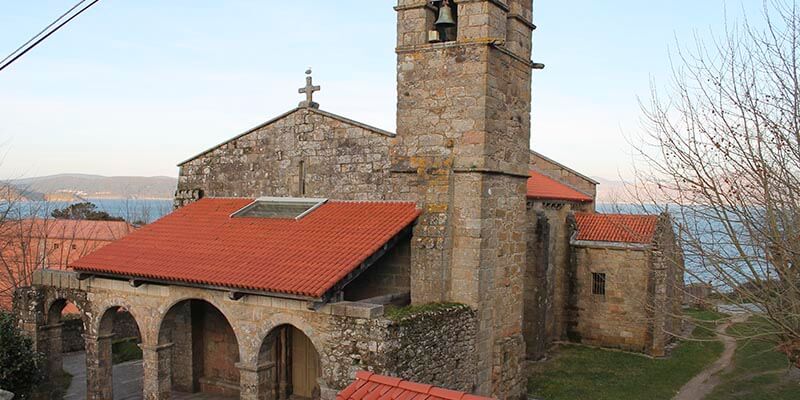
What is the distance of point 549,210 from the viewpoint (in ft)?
62.4

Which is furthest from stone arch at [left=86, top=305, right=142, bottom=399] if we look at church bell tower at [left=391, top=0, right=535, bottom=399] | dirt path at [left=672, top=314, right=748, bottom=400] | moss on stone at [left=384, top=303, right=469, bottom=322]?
dirt path at [left=672, top=314, right=748, bottom=400]

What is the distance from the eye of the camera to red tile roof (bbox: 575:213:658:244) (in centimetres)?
1877

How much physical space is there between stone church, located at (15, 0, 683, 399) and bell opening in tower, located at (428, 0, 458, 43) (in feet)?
0.09

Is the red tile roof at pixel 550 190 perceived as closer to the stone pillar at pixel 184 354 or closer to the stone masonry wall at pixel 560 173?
the stone masonry wall at pixel 560 173

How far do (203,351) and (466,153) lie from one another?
26.4 feet

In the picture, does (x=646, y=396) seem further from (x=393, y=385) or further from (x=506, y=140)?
(x=393, y=385)

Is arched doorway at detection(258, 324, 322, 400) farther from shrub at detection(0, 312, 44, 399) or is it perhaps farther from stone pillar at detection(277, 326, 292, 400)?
shrub at detection(0, 312, 44, 399)

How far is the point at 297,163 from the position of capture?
1338 cm

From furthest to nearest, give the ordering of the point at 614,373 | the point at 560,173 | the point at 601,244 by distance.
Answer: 1. the point at 560,173
2. the point at 601,244
3. the point at 614,373

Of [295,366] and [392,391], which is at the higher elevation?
[392,391]

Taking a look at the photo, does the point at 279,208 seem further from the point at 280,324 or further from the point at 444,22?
the point at 444,22

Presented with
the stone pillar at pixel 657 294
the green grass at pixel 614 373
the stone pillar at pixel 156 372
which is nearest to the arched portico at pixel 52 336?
the stone pillar at pixel 156 372

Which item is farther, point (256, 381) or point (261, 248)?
point (261, 248)

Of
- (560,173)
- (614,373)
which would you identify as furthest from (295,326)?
(560,173)
